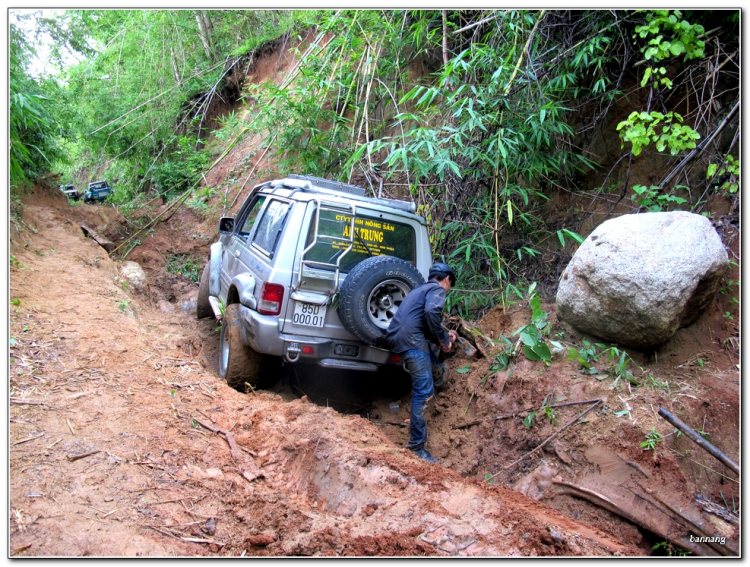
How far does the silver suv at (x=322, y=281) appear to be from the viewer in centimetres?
428

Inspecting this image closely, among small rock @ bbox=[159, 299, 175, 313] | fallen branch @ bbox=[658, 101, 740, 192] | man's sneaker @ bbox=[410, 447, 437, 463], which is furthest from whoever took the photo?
small rock @ bbox=[159, 299, 175, 313]

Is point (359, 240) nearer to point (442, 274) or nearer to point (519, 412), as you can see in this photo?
point (442, 274)

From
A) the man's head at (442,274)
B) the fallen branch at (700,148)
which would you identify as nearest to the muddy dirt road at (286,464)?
the man's head at (442,274)

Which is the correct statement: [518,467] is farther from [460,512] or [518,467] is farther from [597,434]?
[460,512]

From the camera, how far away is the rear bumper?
4.29m

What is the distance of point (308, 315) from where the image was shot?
4363mm

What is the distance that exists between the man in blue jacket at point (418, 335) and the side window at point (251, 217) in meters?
2.26

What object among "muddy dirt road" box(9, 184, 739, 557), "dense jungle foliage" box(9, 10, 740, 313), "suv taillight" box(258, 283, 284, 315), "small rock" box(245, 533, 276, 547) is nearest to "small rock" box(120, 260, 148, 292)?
"dense jungle foliage" box(9, 10, 740, 313)

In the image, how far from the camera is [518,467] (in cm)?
369

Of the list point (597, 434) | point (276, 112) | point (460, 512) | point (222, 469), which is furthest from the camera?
point (276, 112)

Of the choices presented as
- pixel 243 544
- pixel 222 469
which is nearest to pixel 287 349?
pixel 222 469

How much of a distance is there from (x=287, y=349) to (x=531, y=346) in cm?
200

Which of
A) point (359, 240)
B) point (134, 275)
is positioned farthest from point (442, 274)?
point (134, 275)

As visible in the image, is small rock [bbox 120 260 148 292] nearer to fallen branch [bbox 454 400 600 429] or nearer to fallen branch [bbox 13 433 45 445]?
fallen branch [bbox 13 433 45 445]
